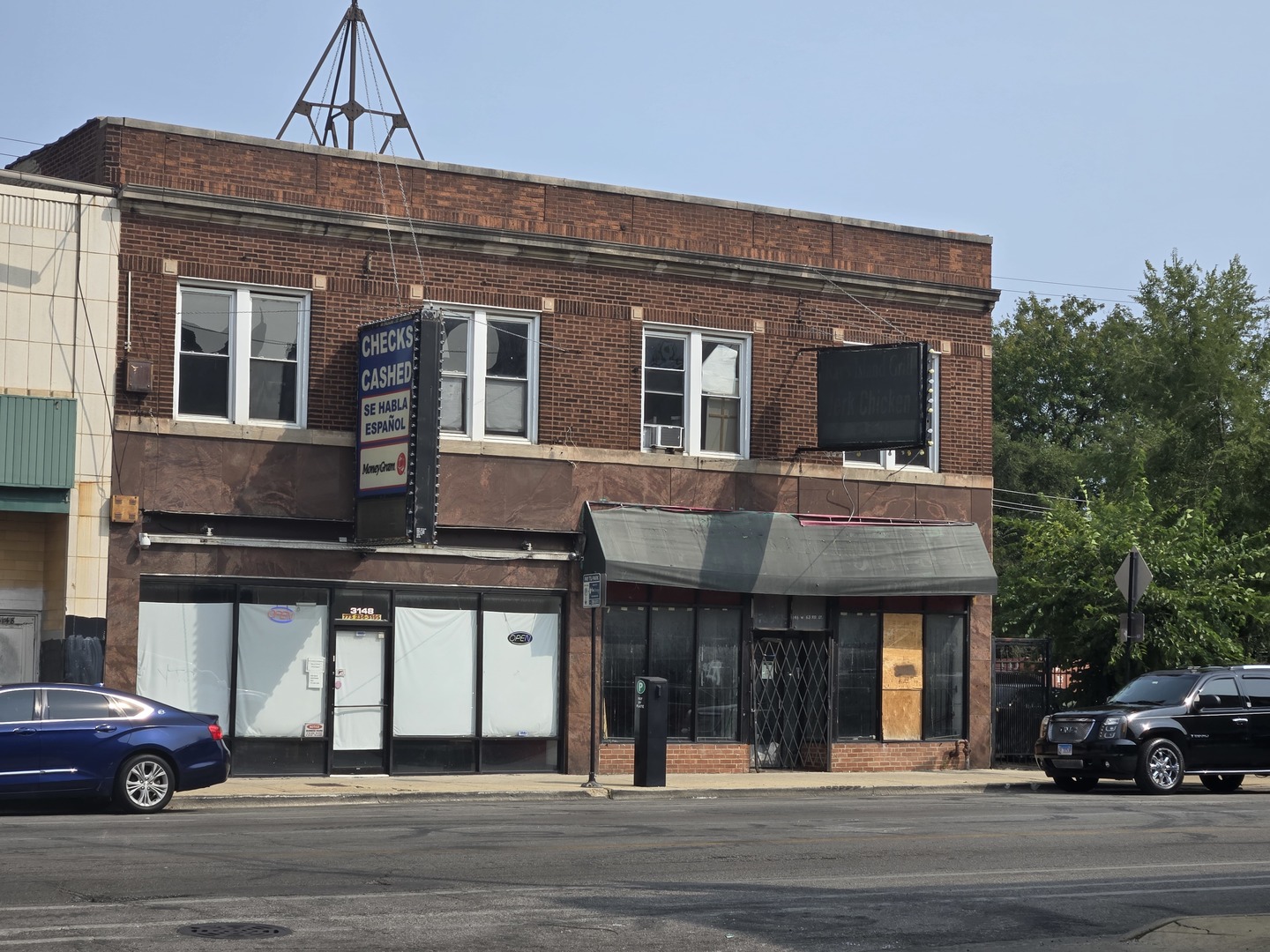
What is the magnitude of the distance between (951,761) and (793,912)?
16906 millimetres

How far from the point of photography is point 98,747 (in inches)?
672

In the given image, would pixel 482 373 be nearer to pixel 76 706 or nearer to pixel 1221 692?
pixel 76 706

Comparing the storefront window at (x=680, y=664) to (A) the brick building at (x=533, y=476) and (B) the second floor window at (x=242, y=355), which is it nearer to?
(A) the brick building at (x=533, y=476)

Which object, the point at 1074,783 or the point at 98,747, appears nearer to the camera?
the point at 98,747

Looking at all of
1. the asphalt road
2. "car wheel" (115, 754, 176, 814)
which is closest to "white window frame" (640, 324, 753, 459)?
the asphalt road

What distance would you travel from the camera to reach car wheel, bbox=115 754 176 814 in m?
17.1

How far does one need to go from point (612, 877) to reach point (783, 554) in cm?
1383

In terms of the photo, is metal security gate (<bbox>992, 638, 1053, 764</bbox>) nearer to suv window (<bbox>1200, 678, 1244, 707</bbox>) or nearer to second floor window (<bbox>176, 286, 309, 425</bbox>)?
suv window (<bbox>1200, 678, 1244, 707</bbox>)

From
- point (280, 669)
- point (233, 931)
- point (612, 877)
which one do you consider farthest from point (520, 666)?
point (233, 931)

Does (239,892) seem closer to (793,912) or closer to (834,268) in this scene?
(793,912)

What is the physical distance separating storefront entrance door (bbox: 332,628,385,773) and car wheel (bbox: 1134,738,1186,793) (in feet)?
33.7

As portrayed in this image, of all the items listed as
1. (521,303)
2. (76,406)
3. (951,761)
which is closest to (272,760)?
(76,406)

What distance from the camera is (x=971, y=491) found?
27500mm

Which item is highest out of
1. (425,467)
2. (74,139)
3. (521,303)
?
(74,139)
